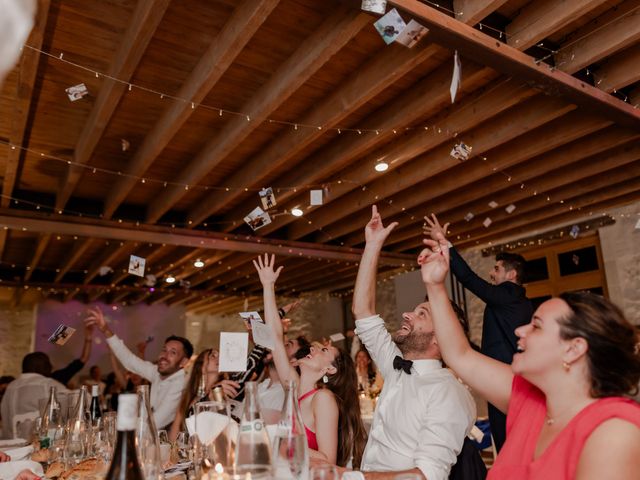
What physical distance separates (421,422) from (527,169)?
3490mm

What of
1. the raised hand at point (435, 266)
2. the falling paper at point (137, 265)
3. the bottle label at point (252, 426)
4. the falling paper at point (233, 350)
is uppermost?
the falling paper at point (137, 265)

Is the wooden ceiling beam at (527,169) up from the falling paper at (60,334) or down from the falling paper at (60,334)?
up

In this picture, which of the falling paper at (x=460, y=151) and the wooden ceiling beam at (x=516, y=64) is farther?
the falling paper at (x=460, y=151)

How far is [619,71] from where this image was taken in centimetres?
319

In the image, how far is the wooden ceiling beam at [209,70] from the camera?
255cm

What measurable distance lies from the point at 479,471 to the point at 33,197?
5.22 meters

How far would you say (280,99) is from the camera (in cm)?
323

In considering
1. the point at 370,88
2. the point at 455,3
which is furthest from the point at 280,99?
the point at 455,3

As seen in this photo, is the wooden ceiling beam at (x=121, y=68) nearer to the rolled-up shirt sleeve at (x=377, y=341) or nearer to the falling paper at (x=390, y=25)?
the falling paper at (x=390, y=25)

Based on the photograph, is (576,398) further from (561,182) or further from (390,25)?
(561,182)

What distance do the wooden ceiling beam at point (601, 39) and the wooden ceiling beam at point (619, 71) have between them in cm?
26

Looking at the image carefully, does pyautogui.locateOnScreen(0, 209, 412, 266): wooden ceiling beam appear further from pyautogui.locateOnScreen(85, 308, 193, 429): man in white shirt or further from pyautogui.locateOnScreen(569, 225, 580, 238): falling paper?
pyautogui.locateOnScreen(569, 225, 580, 238): falling paper

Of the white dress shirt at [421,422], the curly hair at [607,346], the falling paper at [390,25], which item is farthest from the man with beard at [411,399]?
the falling paper at [390,25]

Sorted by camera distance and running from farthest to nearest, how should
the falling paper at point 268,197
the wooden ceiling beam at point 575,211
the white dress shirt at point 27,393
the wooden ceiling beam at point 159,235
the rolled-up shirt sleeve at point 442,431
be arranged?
the wooden ceiling beam at point 575,211 → the wooden ceiling beam at point 159,235 → the falling paper at point 268,197 → the white dress shirt at point 27,393 → the rolled-up shirt sleeve at point 442,431
